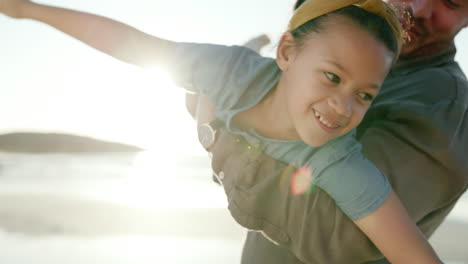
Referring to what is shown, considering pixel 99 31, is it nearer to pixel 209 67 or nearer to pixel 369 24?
pixel 209 67

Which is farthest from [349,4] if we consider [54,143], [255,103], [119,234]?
[54,143]

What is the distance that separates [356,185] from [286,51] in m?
0.51

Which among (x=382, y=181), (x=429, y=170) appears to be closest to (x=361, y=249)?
(x=382, y=181)

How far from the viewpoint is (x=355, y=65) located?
4.94 ft

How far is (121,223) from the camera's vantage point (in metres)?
6.55

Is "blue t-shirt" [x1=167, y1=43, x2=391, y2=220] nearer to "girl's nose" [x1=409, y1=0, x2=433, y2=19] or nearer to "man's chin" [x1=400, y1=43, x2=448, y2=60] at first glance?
"man's chin" [x1=400, y1=43, x2=448, y2=60]

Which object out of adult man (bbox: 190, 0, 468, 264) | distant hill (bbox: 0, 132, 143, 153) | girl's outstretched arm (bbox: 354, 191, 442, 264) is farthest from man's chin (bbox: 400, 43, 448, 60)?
distant hill (bbox: 0, 132, 143, 153)

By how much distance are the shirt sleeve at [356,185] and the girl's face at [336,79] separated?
0.34 ft

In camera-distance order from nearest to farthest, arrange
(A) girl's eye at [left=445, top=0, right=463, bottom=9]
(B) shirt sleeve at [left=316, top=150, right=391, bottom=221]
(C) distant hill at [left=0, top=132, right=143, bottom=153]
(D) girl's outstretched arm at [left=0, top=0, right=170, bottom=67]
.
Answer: (B) shirt sleeve at [left=316, top=150, right=391, bottom=221]
(D) girl's outstretched arm at [left=0, top=0, right=170, bottom=67]
(A) girl's eye at [left=445, top=0, right=463, bottom=9]
(C) distant hill at [left=0, top=132, right=143, bottom=153]

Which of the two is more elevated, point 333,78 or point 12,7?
point 12,7

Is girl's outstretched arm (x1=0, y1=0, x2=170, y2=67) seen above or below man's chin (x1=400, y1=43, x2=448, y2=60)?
above

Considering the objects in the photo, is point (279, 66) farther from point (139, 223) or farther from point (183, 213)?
point (183, 213)

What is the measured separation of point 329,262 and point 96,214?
5.86 m

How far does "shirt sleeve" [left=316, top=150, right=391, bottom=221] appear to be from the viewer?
57.7 inches
